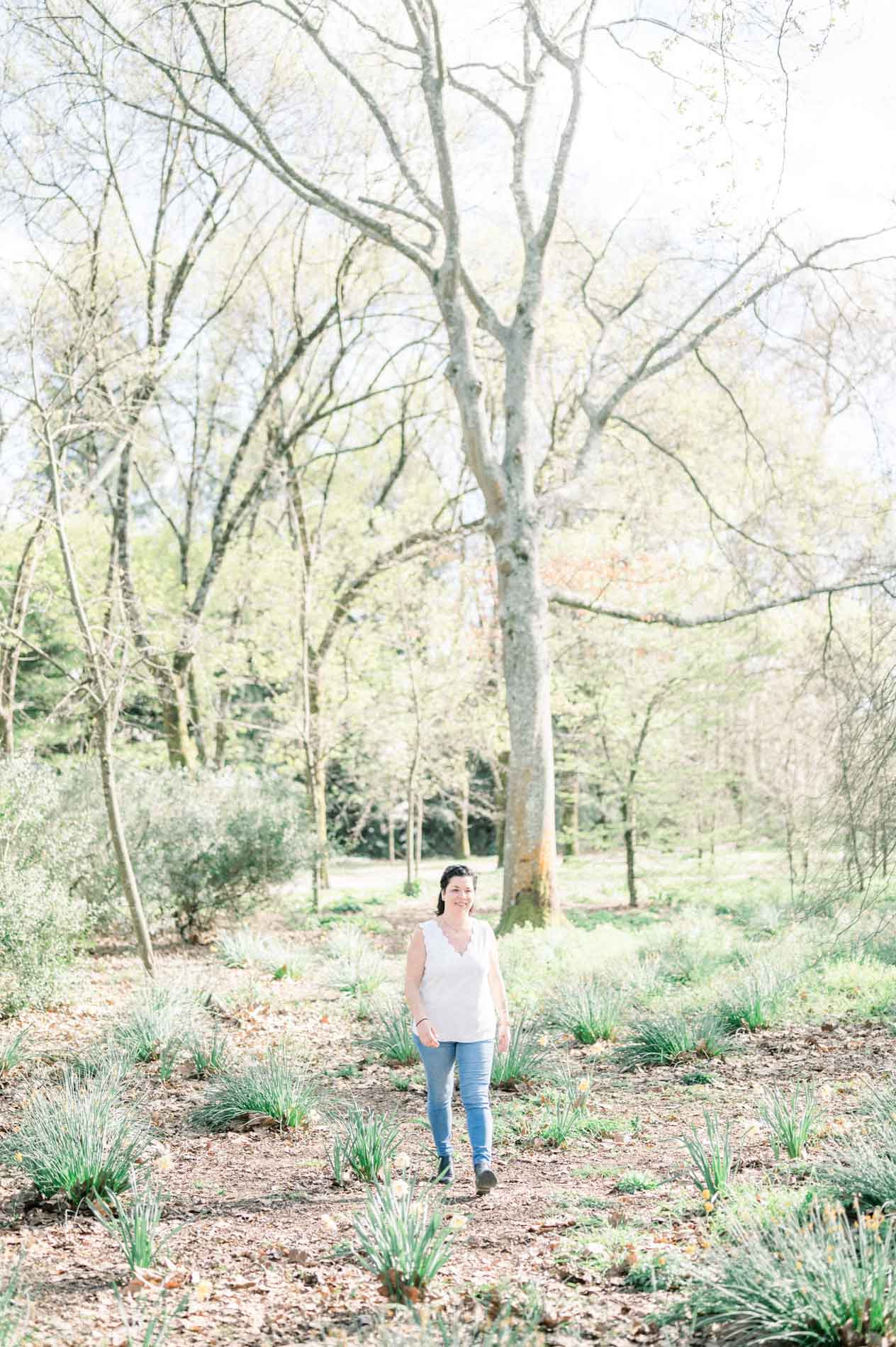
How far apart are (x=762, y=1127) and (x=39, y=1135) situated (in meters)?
3.23

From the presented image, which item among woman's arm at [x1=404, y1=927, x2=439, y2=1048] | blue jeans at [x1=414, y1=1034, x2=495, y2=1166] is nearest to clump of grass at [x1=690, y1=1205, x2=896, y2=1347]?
blue jeans at [x1=414, y1=1034, x2=495, y2=1166]

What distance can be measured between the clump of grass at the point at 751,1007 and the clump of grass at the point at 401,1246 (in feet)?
14.2

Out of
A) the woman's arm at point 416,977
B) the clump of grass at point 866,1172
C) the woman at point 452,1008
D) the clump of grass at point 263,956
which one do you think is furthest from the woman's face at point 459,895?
the clump of grass at point 263,956

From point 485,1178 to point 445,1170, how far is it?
0.27m

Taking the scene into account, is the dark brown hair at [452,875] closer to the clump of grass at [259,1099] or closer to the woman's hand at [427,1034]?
the woman's hand at [427,1034]

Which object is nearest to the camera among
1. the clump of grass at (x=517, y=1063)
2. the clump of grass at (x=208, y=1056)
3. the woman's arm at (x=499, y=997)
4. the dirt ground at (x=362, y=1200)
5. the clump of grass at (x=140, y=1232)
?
the dirt ground at (x=362, y=1200)

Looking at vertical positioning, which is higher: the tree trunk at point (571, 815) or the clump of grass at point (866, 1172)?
the tree trunk at point (571, 815)

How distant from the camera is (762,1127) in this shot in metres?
4.98

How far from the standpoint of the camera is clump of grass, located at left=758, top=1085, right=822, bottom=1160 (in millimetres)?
4352

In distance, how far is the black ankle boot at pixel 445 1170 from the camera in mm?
4438

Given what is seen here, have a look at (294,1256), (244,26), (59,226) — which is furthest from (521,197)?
(294,1256)

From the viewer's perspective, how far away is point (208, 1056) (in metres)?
6.45

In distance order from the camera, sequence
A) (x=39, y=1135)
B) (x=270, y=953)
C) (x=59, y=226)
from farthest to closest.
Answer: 1. (x=59, y=226)
2. (x=270, y=953)
3. (x=39, y=1135)

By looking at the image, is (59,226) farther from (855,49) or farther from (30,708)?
(30,708)
